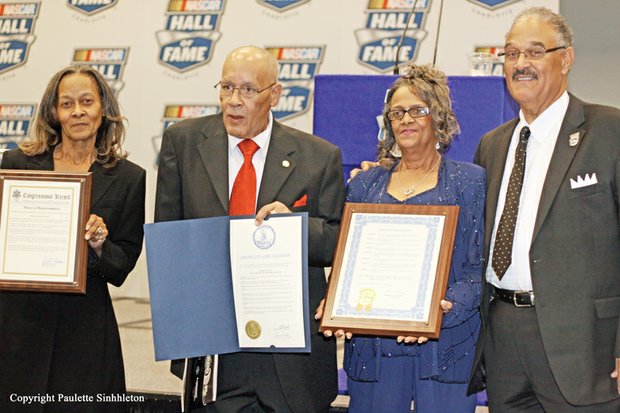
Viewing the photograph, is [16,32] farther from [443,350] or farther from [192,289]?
[443,350]

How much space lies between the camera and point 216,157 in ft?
10.9

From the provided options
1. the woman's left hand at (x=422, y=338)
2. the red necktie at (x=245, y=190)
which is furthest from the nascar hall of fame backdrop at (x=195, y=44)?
the woman's left hand at (x=422, y=338)

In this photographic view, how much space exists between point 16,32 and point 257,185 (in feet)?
20.4

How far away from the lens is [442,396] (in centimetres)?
312

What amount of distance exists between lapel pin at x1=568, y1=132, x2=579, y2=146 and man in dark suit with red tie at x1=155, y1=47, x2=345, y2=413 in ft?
2.86

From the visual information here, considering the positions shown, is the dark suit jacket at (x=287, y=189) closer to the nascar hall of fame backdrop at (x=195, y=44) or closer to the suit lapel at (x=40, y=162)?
the suit lapel at (x=40, y=162)

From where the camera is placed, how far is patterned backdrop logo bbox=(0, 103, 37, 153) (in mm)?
8523

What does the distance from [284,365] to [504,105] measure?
71.8 inches

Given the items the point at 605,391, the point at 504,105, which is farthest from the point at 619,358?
the point at 504,105

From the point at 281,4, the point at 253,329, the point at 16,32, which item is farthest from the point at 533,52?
the point at 16,32

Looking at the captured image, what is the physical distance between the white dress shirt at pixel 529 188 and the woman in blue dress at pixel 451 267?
0.09 m

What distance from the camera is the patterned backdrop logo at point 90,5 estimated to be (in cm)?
833

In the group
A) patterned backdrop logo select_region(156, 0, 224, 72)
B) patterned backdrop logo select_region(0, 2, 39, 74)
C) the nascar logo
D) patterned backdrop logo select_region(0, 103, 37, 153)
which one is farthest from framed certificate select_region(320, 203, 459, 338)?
patterned backdrop logo select_region(0, 2, 39, 74)

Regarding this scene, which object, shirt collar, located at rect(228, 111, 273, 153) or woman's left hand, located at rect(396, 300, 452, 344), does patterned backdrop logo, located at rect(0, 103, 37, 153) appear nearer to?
shirt collar, located at rect(228, 111, 273, 153)
